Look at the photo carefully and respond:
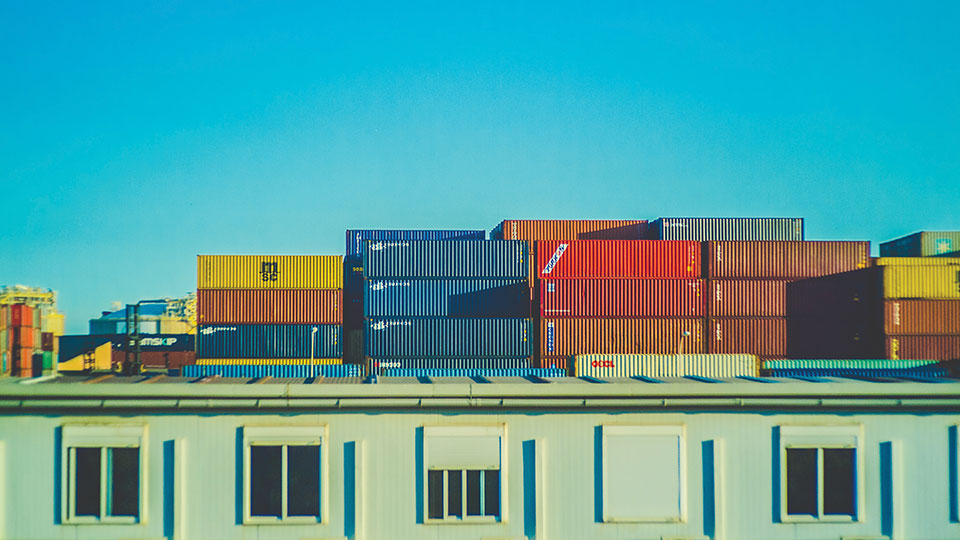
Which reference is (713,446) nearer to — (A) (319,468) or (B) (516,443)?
(B) (516,443)

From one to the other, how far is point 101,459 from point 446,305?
1070 inches

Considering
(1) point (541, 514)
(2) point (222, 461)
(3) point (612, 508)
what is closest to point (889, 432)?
(3) point (612, 508)

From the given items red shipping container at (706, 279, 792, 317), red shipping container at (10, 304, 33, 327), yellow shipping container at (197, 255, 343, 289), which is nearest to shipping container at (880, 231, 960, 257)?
red shipping container at (706, 279, 792, 317)

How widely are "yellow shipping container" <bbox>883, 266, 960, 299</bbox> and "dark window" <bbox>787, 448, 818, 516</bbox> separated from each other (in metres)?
31.8

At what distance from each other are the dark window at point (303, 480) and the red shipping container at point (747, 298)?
32806mm

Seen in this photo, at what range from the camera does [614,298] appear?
40.2 m

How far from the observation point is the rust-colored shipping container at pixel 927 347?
39969mm

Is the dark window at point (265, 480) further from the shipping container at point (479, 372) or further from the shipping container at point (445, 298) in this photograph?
the shipping container at point (445, 298)

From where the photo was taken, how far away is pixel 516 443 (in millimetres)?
13664

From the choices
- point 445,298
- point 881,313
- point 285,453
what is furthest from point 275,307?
point 881,313

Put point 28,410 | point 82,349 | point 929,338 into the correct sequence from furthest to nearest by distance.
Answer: point 82,349
point 929,338
point 28,410

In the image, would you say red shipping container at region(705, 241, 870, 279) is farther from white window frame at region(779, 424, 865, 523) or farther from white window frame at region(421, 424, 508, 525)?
white window frame at region(421, 424, 508, 525)

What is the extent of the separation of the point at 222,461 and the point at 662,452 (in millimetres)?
9367

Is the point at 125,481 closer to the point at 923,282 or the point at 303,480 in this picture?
the point at 303,480
